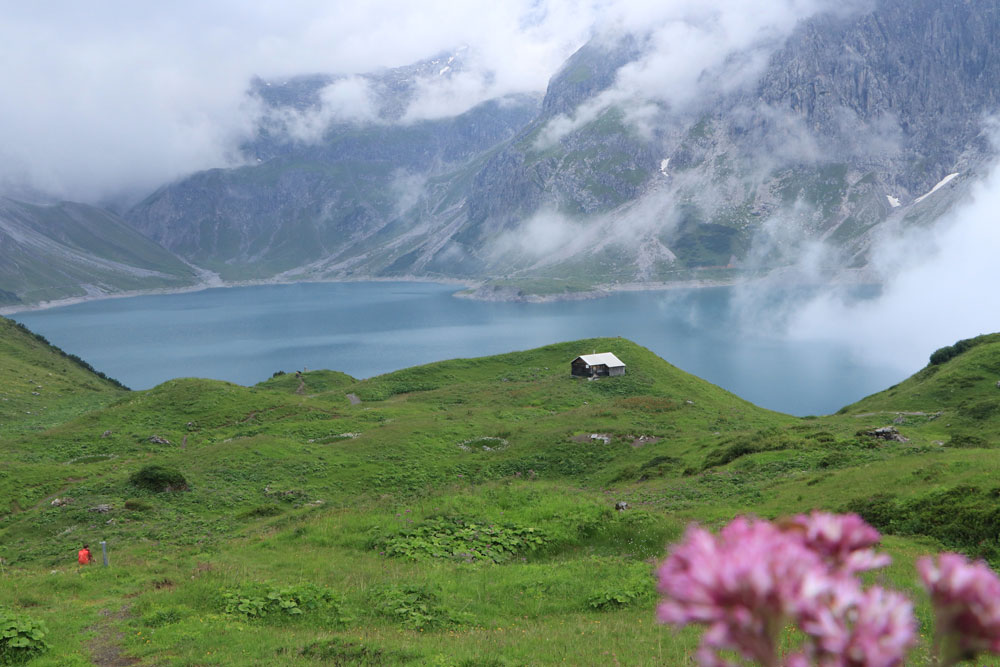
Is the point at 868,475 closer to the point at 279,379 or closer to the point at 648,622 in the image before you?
the point at 648,622

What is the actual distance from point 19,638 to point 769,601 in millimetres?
17603

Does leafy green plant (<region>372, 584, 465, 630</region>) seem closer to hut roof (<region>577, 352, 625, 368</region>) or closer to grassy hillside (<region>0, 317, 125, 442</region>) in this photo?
grassy hillside (<region>0, 317, 125, 442</region>)

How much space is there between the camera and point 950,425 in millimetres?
45406

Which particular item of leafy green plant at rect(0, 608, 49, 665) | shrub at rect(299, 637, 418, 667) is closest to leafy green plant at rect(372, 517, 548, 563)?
shrub at rect(299, 637, 418, 667)

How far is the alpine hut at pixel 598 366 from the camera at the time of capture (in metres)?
85.2

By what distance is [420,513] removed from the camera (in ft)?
88.8

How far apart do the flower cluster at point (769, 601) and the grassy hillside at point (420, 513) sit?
11053 mm

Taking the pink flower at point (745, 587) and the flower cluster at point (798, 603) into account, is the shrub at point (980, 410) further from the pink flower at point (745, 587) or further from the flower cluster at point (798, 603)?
the pink flower at point (745, 587)

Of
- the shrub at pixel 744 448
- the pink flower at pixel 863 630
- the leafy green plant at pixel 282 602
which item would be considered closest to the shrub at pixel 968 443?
the shrub at pixel 744 448

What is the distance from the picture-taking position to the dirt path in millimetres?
14094

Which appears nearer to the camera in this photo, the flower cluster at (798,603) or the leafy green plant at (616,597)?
the flower cluster at (798,603)

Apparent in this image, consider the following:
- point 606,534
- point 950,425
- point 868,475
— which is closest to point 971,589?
point 606,534

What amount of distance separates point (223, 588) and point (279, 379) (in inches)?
3784

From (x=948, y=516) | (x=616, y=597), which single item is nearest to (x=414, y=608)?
(x=616, y=597)
